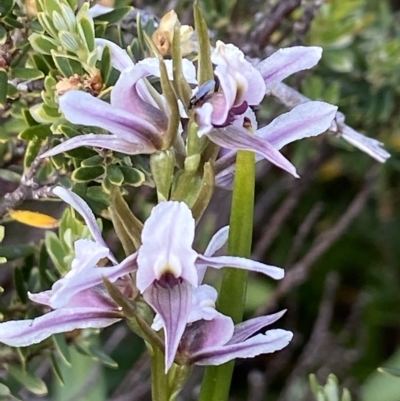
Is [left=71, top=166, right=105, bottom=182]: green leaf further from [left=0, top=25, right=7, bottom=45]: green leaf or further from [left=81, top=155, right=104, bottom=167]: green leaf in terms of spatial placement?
[left=0, top=25, right=7, bottom=45]: green leaf

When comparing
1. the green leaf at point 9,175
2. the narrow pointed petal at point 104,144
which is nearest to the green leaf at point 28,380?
the green leaf at point 9,175

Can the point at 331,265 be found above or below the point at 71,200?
below

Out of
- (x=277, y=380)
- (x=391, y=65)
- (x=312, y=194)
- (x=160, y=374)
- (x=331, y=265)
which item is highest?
(x=391, y=65)

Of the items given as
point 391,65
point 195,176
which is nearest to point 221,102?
point 195,176

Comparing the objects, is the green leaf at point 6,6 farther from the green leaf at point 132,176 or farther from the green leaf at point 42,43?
the green leaf at point 132,176

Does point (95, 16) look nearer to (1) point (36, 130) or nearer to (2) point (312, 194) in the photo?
(1) point (36, 130)

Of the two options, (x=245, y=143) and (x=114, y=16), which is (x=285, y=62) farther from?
(x=114, y=16)

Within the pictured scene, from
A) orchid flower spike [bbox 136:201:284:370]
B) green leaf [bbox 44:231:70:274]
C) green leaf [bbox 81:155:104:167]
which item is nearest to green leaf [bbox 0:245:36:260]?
green leaf [bbox 44:231:70:274]
